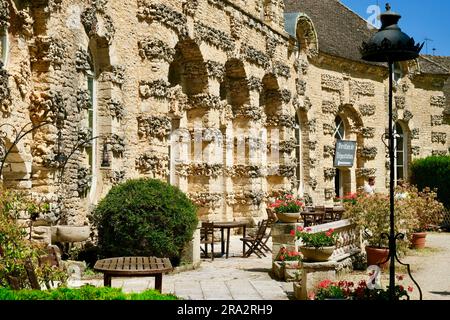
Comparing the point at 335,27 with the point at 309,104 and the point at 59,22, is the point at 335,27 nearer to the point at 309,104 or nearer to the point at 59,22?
the point at 309,104

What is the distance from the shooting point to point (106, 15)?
12648 millimetres

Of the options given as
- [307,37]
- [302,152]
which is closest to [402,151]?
[302,152]

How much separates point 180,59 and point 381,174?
1250 cm

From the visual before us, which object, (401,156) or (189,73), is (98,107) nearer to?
(189,73)

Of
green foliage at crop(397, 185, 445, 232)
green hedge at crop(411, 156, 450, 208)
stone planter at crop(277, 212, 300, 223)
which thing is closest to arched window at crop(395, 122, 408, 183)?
green hedge at crop(411, 156, 450, 208)

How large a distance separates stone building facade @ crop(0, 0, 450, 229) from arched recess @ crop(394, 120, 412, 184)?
7 cm

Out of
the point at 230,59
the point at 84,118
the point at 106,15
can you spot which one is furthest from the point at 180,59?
the point at 84,118

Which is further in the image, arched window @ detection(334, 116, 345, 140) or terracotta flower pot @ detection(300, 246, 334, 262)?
arched window @ detection(334, 116, 345, 140)

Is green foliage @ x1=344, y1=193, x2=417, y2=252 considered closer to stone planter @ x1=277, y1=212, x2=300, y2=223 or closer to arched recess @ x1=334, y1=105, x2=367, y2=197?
stone planter @ x1=277, y1=212, x2=300, y2=223

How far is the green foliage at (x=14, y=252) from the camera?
6.88 meters

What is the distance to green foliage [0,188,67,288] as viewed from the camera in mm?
6879

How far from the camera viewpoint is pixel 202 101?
16812mm

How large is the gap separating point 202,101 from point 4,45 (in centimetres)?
743
